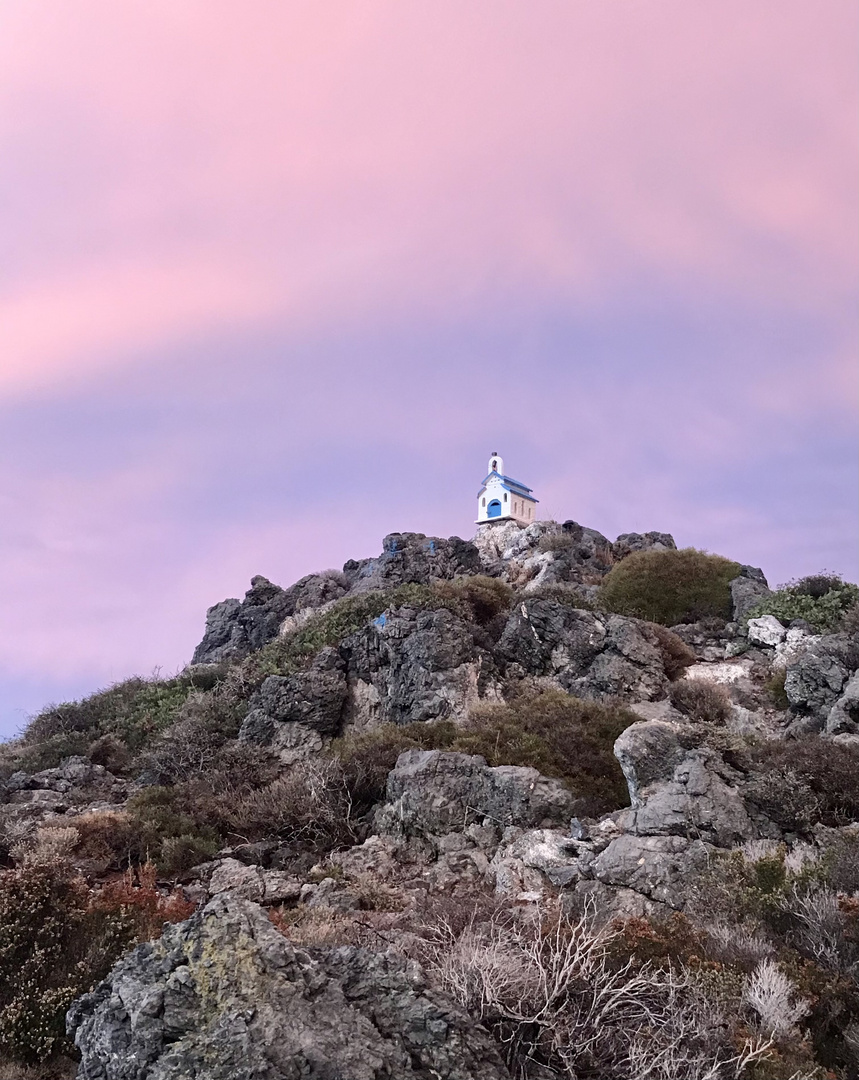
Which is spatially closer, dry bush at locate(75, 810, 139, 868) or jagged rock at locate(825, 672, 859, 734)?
dry bush at locate(75, 810, 139, 868)

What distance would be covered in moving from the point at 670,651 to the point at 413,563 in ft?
50.2

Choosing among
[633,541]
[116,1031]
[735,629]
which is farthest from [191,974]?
[633,541]

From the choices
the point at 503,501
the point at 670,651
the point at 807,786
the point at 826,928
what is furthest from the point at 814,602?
the point at 503,501

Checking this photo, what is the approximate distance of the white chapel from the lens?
5638 cm

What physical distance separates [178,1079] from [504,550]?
40003mm

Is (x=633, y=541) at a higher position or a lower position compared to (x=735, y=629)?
higher

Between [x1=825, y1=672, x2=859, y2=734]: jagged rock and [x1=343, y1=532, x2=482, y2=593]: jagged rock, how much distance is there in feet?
62.2

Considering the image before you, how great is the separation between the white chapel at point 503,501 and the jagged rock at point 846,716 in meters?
43.5

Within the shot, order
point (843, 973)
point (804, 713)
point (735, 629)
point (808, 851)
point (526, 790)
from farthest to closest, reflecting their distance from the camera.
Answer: point (735, 629) → point (804, 713) → point (526, 790) → point (808, 851) → point (843, 973)

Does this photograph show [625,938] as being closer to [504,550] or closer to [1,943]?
[1,943]

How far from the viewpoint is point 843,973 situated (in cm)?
548

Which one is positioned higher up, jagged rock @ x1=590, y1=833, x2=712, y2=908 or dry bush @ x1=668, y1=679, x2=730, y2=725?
dry bush @ x1=668, y1=679, x2=730, y2=725

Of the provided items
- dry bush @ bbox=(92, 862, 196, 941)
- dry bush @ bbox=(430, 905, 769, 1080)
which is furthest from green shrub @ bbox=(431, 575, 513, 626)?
dry bush @ bbox=(430, 905, 769, 1080)

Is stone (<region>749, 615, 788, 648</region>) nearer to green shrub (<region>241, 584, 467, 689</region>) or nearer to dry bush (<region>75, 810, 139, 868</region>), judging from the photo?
green shrub (<region>241, 584, 467, 689</region>)
